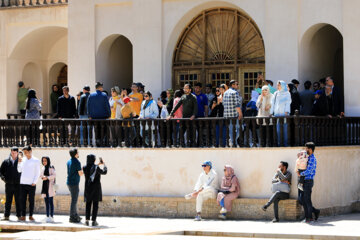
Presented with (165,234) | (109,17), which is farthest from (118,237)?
(109,17)

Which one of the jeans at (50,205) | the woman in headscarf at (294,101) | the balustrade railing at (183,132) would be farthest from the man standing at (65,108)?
the woman in headscarf at (294,101)

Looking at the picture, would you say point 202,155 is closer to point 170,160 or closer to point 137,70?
point 170,160

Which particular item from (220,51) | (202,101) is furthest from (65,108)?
(220,51)

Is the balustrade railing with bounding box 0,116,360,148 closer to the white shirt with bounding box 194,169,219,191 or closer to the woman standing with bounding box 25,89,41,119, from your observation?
the woman standing with bounding box 25,89,41,119

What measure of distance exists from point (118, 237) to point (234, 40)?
380 inches

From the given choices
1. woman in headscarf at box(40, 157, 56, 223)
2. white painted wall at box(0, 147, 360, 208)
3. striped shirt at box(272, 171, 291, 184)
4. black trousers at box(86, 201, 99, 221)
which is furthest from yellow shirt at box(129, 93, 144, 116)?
striped shirt at box(272, 171, 291, 184)

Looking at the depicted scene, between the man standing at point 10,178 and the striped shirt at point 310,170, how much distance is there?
720cm

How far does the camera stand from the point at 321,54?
→ 25047 mm

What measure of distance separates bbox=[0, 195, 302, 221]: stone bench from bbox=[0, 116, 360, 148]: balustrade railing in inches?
53.7

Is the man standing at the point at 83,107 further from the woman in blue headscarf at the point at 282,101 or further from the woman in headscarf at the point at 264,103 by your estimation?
the woman in blue headscarf at the point at 282,101

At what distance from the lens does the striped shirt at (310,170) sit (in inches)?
787

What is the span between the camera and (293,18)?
2411cm

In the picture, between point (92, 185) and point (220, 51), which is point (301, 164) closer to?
point (92, 185)

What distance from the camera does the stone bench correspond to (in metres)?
20.7
